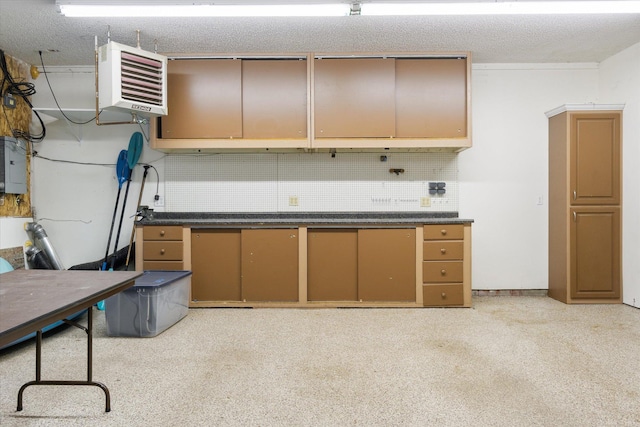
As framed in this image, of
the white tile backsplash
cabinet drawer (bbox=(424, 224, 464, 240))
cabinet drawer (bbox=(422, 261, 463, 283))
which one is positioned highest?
the white tile backsplash

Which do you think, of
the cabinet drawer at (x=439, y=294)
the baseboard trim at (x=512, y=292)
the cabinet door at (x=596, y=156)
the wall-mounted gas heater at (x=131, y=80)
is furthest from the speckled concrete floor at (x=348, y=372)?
the wall-mounted gas heater at (x=131, y=80)

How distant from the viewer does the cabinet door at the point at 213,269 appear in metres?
3.95

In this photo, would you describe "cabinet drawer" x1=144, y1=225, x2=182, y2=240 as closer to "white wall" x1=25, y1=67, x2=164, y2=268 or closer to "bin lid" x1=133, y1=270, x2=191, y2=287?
"bin lid" x1=133, y1=270, x2=191, y2=287

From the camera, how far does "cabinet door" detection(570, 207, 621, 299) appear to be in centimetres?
404

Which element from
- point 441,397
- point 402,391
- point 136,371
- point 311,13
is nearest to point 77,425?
point 136,371

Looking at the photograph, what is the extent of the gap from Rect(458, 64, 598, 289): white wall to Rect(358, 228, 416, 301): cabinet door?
3.55ft

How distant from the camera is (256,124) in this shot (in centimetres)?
404

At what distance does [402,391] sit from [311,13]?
284 cm

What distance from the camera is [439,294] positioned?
390 centimetres

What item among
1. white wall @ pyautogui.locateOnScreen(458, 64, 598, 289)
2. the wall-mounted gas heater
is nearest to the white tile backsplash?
white wall @ pyautogui.locateOnScreen(458, 64, 598, 289)

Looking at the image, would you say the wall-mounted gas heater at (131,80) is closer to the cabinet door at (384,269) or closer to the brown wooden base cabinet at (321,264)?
the brown wooden base cabinet at (321,264)

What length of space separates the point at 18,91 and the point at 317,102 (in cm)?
322

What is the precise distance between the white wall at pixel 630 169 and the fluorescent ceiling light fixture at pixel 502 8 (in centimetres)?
121

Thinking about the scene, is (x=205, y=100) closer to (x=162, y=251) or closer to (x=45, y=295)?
(x=162, y=251)
